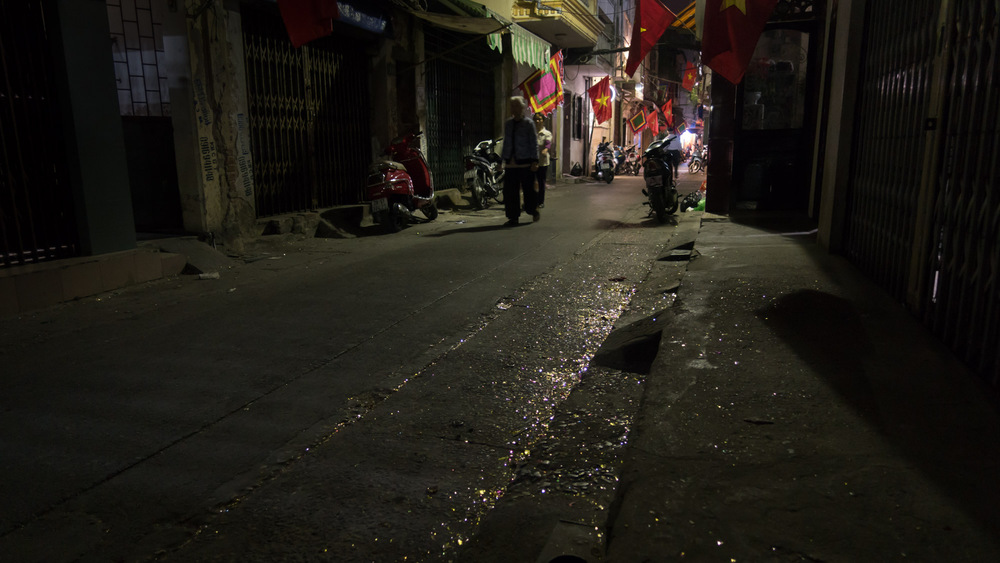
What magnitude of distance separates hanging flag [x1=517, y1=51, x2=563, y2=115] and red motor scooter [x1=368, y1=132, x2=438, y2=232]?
4865 mm

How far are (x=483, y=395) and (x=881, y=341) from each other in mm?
1903

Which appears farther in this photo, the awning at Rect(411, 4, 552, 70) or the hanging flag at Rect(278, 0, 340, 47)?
the awning at Rect(411, 4, 552, 70)

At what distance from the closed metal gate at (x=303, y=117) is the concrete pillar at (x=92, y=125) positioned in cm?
241

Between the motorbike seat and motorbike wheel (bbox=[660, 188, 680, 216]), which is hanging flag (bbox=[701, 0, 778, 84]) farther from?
the motorbike seat

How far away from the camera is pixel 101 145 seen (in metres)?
5.35

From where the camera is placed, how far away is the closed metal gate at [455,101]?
12500 mm

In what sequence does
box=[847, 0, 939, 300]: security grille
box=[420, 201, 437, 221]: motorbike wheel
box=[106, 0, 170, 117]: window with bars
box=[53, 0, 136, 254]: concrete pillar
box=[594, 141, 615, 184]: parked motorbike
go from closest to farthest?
box=[847, 0, 939, 300]: security grille, box=[53, 0, 136, 254]: concrete pillar, box=[106, 0, 170, 117]: window with bars, box=[420, 201, 437, 221]: motorbike wheel, box=[594, 141, 615, 184]: parked motorbike

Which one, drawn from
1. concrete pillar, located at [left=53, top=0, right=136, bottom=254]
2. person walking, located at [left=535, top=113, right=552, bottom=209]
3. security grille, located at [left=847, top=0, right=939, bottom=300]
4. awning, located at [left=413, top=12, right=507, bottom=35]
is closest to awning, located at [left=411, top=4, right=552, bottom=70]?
awning, located at [left=413, top=12, right=507, bottom=35]

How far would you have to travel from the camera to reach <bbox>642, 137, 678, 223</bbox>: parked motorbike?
879 centimetres

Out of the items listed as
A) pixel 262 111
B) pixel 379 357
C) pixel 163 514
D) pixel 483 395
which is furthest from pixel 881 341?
pixel 262 111

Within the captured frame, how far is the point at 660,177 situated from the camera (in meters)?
8.79

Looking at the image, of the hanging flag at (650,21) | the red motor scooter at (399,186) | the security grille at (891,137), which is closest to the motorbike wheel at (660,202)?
the hanging flag at (650,21)

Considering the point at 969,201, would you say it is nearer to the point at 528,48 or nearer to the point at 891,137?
the point at 891,137

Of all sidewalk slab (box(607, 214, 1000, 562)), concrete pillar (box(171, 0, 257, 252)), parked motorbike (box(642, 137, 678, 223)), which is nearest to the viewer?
sidewalk slab (box(607, 214, 1000, 562))
